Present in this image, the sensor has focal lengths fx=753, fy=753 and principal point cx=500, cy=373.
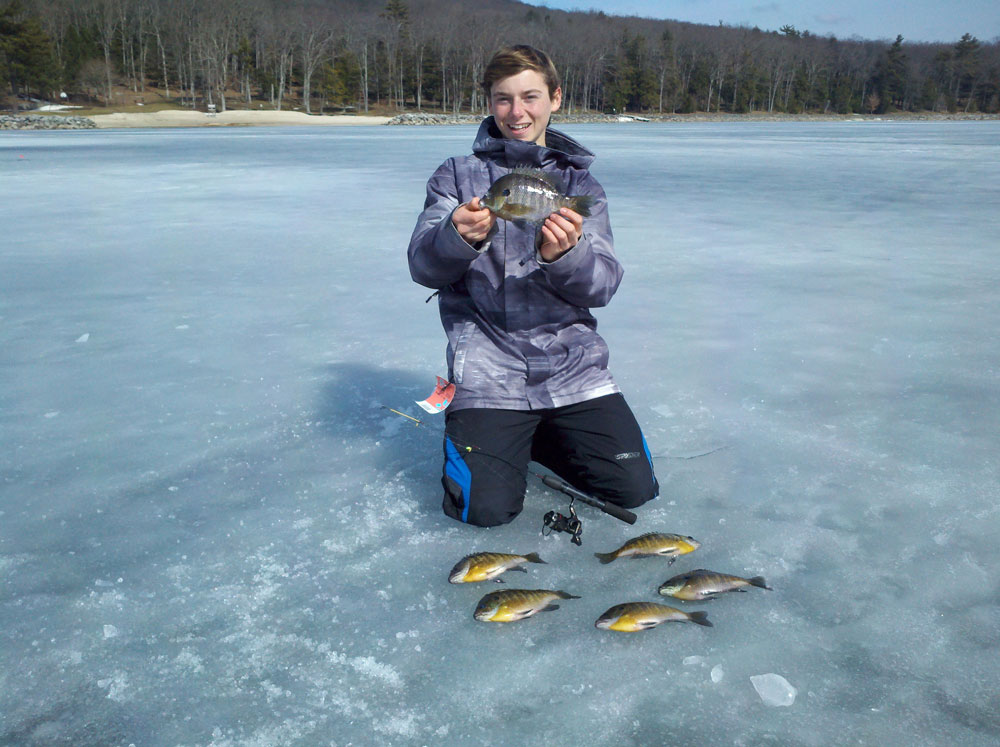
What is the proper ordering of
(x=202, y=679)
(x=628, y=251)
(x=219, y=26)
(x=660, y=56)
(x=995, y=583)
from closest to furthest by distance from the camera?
(x=202, y=679)
(x=995, y=583)
(x=628, y=251)
(x=219, y=26)
(x=660, y=56)

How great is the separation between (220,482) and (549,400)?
51.9 inches

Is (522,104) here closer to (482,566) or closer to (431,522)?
(431,522)

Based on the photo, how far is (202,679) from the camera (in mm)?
1907

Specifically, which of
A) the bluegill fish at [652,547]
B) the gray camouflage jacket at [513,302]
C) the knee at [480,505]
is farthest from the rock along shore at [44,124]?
the bluegill fish at [652,547]

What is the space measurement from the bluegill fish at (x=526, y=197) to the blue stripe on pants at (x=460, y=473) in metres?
0.87

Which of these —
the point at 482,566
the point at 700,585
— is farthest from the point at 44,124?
the point at 700,585

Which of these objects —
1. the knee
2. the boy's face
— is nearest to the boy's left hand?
the boy's face

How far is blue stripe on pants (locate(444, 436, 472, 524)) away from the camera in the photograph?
2.60 m

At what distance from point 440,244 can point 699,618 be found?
1503mm

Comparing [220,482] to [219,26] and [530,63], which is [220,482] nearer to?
[530,63]

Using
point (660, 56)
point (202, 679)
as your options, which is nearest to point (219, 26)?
point (660, 56)

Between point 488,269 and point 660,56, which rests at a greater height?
point 660,56

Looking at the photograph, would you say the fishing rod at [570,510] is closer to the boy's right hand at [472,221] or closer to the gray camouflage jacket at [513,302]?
the gray camouflage jacket at [513,302]

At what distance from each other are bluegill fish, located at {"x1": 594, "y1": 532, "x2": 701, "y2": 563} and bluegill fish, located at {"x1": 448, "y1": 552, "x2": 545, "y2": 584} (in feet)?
0.99
